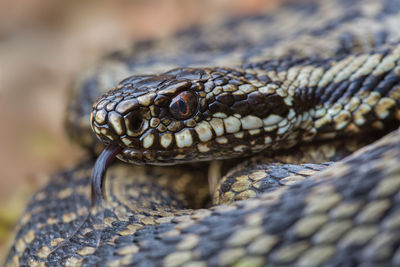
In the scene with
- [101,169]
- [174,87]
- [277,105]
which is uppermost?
[174,87]

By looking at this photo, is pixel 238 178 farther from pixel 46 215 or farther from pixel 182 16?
pixel 182 16

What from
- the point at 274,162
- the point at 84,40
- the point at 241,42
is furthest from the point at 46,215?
the point at 84,40

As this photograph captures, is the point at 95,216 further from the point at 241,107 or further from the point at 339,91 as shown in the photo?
the point at 339,91

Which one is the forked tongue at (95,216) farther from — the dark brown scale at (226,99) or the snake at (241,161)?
the dark brown scale at (226,99)

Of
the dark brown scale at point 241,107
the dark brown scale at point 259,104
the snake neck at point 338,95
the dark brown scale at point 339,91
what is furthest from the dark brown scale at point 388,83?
the dark brown scale at point 241,107

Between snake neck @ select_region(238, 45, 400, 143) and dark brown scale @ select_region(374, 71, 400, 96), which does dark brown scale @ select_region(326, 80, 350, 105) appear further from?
dark brown scale @ select_region(374, 71, 400, 96)


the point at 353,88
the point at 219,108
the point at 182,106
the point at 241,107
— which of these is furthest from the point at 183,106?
the point at 353,88

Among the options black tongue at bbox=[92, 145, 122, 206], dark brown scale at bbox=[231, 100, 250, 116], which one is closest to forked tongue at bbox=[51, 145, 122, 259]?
black tongue at bbox=[92, 145, 122, 206]

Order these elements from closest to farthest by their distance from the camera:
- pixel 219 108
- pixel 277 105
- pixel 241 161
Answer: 1. pixel 219 108
2. pixel 277 105
3. pixel 241 161
